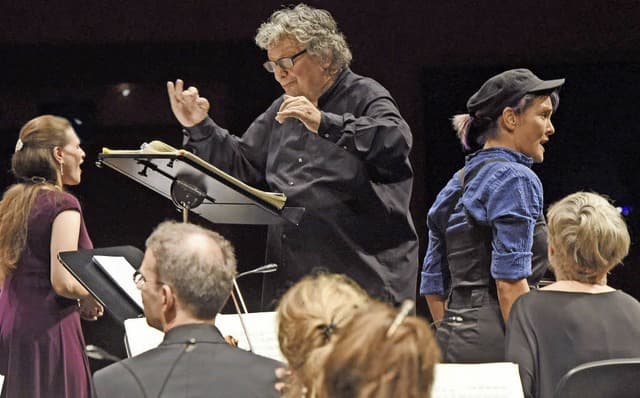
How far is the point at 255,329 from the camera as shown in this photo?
2.62m

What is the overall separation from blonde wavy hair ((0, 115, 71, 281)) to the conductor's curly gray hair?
0.99 metres

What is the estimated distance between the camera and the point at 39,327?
143 inches

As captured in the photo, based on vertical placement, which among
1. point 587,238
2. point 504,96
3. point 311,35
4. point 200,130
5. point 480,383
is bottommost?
point 480,383

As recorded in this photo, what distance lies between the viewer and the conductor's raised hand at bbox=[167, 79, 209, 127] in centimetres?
320

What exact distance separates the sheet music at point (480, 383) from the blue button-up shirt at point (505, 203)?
1.59ft

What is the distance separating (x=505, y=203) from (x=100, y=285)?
1.18 metres

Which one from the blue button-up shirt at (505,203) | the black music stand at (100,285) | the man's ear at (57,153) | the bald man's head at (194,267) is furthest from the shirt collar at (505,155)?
the man's ear at (57,153)

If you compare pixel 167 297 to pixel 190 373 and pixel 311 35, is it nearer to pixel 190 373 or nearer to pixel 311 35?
pixel 190 373

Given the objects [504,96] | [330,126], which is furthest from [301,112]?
[504,96]

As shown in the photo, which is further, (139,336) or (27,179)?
(27,179)

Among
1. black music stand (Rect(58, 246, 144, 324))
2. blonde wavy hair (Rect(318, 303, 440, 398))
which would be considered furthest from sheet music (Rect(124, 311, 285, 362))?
blonde wavy hair (Rect(318, 303, 440, 398))

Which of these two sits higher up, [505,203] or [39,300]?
[505,203]

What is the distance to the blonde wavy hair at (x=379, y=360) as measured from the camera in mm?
1280

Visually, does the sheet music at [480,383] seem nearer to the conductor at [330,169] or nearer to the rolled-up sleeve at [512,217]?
the rolled-up sleeve at [512,217]
